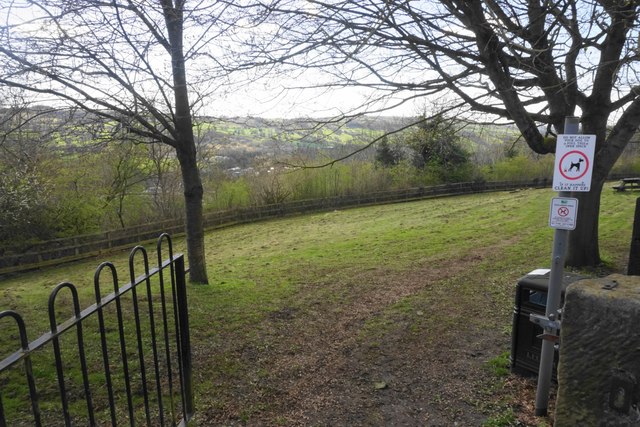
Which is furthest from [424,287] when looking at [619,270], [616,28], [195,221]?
[616,28]

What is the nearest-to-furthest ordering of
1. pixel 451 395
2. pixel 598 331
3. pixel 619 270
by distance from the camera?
pixel 598 331 → pixel 451 395 → pixel 619 270

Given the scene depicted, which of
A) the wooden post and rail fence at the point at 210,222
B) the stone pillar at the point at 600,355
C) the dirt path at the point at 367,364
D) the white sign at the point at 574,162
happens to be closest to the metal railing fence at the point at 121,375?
the dirt path at the point at 367,364

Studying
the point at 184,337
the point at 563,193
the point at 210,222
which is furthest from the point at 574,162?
the point at 210,222

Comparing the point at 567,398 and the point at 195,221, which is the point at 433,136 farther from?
the point at 567,398

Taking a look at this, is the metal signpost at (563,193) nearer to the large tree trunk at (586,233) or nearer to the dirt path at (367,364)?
the dirt path at (367,364)

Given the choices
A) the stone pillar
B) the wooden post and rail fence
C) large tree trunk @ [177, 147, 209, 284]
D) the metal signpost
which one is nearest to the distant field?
large tree trunk @ [177, 147, 209, 284]

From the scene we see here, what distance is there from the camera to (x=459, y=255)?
411 inches

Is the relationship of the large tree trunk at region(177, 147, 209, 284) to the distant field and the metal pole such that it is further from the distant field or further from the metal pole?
the metal pole

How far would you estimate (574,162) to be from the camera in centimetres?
322

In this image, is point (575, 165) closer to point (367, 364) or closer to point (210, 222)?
point (367, 364)

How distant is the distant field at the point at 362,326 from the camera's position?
4059 millimetres

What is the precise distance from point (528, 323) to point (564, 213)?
1454mm

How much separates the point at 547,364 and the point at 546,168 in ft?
116

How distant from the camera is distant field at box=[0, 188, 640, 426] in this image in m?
4.06
